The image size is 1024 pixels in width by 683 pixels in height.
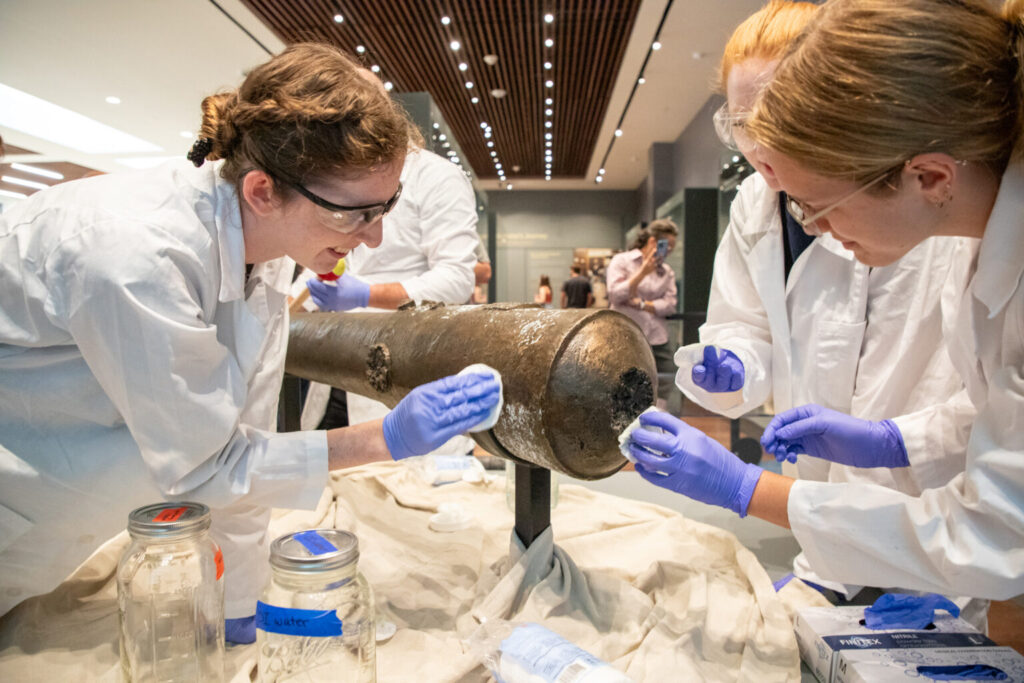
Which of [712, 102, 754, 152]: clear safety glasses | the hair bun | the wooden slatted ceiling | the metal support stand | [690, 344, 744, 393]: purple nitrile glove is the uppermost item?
the wooden slatted ceiling

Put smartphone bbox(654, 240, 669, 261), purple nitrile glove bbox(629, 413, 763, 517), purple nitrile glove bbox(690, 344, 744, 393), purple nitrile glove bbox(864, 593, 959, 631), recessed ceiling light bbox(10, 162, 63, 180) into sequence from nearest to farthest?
purple nitrile glove bbox(629, 413, 763, 517) < purple nitrile glove bbox(864, 593, 959, 631) < purple nitrile glove bbox(690, 344, 744, 393) < recessed ceiling light bbox(10, 162, 63, 180) < smartphone bbox(654, 240, 669, 261)

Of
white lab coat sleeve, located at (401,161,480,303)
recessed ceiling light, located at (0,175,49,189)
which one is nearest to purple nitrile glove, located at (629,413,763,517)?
white lab coat sleeve, located at (401,161,480,303)

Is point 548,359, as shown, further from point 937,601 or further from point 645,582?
point 937,601

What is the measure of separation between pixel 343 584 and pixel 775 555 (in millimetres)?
1617

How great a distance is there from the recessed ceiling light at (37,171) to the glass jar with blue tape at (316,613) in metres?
1.86

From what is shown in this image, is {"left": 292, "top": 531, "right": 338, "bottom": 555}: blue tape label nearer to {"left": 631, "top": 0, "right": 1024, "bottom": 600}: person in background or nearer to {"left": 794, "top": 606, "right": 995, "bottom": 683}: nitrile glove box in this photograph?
{"left": 631, "top": 0, "right": 1024, "bottom": 600}: person in background

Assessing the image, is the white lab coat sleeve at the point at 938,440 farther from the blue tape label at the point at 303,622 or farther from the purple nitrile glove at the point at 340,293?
the purple nitrile glove at the point at 340,293

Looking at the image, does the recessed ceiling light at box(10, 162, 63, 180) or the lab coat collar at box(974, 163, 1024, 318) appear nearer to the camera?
the lab coat collar at box(974, 163, 1024, 318)

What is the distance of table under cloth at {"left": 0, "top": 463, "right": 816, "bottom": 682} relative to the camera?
132 cm

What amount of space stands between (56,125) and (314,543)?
239cm

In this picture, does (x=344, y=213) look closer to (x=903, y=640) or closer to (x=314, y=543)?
(x=314, y=543)

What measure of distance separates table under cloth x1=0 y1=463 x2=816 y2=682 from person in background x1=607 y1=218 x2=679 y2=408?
3110 millimetres

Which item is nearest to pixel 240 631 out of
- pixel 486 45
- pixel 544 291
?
pixel 486 45

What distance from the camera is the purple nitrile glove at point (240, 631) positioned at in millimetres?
1473
